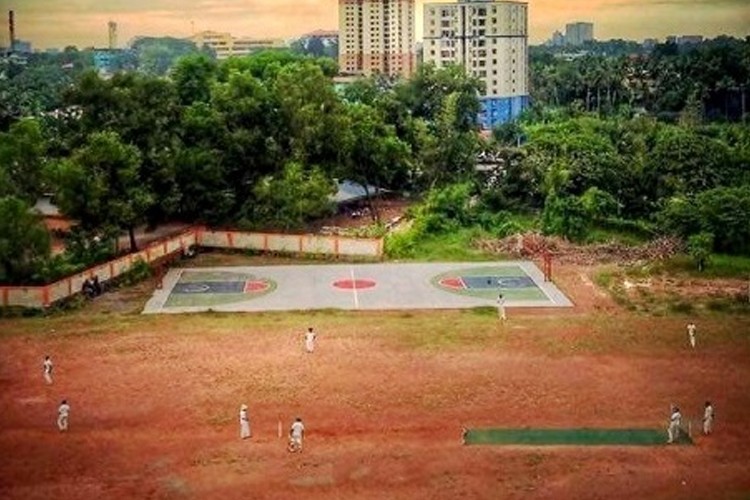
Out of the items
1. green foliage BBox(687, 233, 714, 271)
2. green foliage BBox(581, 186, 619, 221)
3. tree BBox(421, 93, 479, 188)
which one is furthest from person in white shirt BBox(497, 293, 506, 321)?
tree BBox(421, 93, 479, 188)

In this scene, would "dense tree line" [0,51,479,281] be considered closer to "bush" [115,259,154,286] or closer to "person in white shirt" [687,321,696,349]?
"bush" [115,259,154,286]

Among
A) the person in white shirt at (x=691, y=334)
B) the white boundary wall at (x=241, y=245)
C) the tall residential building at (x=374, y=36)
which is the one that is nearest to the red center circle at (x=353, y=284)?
the white boundary wall at (x=241, y=245)

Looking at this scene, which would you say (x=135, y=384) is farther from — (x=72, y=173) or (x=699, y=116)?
(x=699, y=116)

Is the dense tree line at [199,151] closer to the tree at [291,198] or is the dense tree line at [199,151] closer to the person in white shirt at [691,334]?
the tree at [291,198]

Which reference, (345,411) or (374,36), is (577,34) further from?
(345,411)

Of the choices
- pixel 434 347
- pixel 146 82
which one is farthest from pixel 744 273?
pixel 146 82
